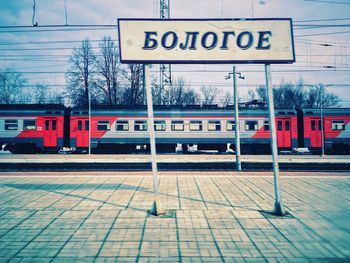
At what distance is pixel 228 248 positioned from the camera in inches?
149

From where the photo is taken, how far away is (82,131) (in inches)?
764

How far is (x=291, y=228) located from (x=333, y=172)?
817cm

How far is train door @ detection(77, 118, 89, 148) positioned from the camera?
19.3 metres

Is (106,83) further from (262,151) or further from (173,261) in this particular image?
(173,261)

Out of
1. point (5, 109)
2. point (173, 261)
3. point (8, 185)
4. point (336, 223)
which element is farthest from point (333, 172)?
point (5, 109)

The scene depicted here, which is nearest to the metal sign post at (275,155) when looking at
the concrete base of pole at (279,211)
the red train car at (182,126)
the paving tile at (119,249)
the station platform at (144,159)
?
the concrete base of pole at (279,211)

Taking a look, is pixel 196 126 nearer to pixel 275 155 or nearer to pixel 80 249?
pixel 275 155

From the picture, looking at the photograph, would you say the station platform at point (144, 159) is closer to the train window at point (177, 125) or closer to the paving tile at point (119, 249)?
the train window at point (177, 125)

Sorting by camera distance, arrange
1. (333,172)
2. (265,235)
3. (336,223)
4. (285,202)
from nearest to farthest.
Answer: (265,235)
(336,223)
(285,202)
(333,172)

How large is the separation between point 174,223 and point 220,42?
4346 mm

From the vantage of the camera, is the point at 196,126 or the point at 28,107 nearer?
the point at 196,126

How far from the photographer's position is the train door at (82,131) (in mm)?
19317

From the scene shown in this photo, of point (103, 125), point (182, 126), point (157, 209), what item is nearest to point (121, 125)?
point (103, 125)

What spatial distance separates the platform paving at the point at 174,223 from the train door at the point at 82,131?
37.4 ft
